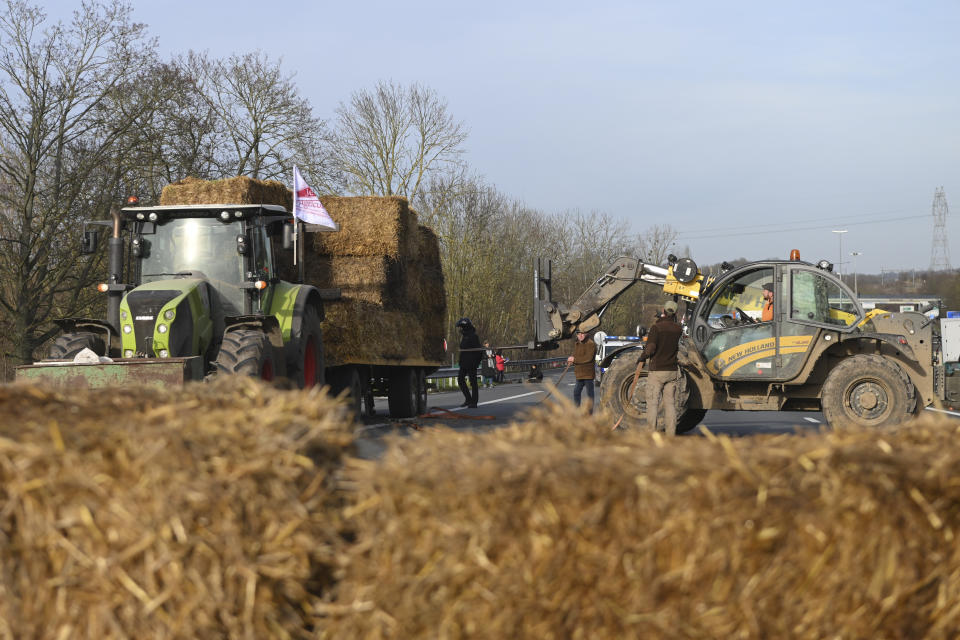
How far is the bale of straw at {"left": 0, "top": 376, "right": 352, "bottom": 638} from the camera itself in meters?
3.31

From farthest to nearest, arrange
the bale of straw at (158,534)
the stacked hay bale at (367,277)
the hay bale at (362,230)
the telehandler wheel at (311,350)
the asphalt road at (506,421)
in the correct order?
1. the hay bale at (362,230)
2. the asphalt road at (506,421)
3. the stacked hay bale at (367,277)
4. the telehandler wheel at (311,350)
5. the bale of straw at (158,534)

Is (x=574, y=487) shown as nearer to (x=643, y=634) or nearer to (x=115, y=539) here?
(x=643, y=634)

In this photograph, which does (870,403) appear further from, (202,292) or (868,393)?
(202,292)

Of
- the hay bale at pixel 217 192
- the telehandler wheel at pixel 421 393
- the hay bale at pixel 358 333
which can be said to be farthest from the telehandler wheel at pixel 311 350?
the telehandler wheel at pixel 421 393

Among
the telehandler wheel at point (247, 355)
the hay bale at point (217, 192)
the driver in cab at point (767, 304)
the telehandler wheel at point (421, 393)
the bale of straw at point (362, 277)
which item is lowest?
the telehandler wheel at point (421, 393)

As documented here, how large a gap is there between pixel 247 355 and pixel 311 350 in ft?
9.61

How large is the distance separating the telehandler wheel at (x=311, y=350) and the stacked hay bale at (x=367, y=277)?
65.0 inches

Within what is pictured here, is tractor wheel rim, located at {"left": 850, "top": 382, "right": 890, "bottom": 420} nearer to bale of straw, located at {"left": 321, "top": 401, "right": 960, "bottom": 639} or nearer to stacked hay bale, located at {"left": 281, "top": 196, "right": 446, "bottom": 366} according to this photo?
stacked hay bale, located at {"left": 281, "top": 196, "right": 446, "bottom": 366}

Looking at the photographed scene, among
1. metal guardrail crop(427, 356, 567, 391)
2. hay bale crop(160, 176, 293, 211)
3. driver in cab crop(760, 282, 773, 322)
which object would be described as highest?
hay bale crop(160, 176, 293, 211)

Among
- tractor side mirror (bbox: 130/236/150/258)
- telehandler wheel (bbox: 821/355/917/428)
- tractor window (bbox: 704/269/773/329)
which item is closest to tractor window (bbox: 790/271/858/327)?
tractor window (bbox: 704/269/773/329)

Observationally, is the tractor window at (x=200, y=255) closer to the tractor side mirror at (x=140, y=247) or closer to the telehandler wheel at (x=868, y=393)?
the tractor side mirror at (x=140, y=247)

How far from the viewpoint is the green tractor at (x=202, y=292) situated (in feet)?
37.9

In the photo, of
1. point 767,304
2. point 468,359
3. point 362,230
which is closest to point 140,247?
point 362,230

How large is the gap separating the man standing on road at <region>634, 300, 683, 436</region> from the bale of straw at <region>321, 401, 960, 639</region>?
10.3 m
